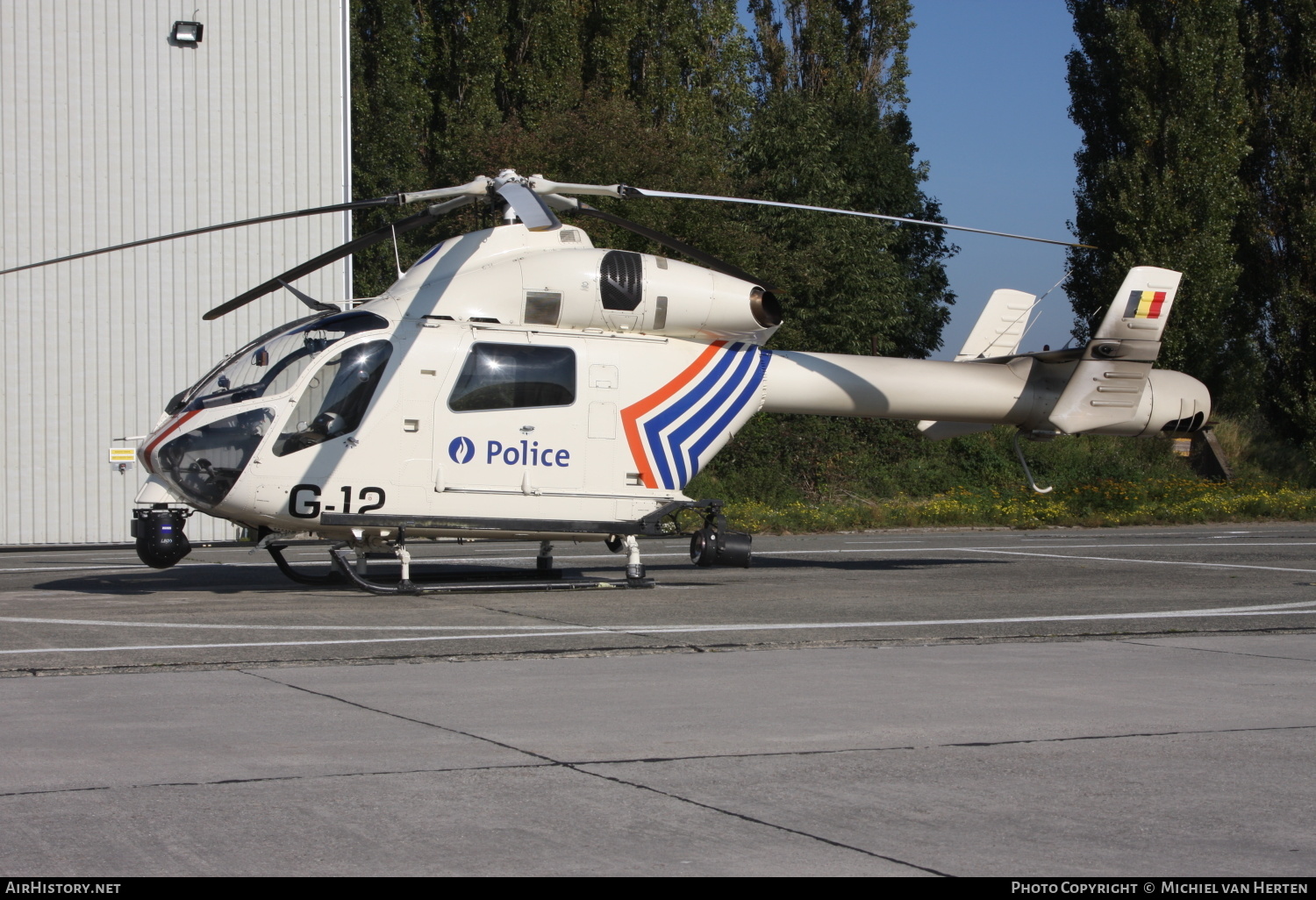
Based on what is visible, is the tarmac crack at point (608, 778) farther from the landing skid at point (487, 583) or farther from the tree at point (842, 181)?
the tree at point (842, 181)

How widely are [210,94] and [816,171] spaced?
19534 millimetres

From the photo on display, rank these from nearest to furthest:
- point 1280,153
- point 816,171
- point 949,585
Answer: point 949,585 < point 1280,153 < point 816,171

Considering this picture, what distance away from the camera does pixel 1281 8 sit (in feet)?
116

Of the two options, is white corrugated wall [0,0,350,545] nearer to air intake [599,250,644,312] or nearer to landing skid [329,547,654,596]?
landing skid [329,547,654,596]

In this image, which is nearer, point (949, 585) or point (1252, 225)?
point (949, 585)

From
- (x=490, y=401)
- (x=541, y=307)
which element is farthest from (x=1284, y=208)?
(x=490, y=401)

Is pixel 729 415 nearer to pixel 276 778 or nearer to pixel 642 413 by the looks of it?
pixel 642 413

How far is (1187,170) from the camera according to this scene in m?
33.2

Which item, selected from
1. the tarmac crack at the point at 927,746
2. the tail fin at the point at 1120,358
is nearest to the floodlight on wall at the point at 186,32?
the tail fin at the point at 1120,358

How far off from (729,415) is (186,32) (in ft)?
44.1

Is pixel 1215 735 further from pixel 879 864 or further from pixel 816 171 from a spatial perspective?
pixel 816 171
